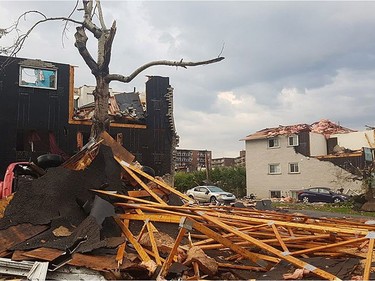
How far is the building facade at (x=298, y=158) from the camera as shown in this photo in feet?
118

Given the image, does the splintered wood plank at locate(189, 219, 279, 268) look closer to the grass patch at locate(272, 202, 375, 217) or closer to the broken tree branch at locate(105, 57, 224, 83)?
the broken tree branch at locate(105, 57, 224, 83)

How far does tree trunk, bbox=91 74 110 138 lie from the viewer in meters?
10.9

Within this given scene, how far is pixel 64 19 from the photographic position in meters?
12.1

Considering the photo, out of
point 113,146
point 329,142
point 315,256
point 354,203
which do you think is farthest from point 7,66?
point 329,142

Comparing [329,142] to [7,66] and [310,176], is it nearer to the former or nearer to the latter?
[310,176]

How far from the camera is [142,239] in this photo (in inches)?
258

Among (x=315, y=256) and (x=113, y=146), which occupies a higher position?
(x=113, y=146)

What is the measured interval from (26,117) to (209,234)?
16357 millimetres

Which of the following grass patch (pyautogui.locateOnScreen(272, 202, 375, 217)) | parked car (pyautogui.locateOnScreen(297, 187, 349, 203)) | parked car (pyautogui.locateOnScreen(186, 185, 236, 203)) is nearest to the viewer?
grass patch (pyautogui.locateOnScreen(272, 202, 375, 217))

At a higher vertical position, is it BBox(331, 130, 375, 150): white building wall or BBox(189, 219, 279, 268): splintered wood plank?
BBox(331, 130, 375, 150): white building wall

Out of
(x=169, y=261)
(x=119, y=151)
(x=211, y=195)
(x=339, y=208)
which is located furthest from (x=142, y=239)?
(x=211, y=195)

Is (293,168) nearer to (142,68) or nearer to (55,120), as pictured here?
(55,120)

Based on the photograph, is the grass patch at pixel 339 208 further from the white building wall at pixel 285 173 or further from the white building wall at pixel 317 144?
the white building wall at pixel 317 144

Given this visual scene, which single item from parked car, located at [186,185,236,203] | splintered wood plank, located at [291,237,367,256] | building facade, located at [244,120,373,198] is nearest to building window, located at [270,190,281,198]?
building facade, located at [244,120,373,198]
